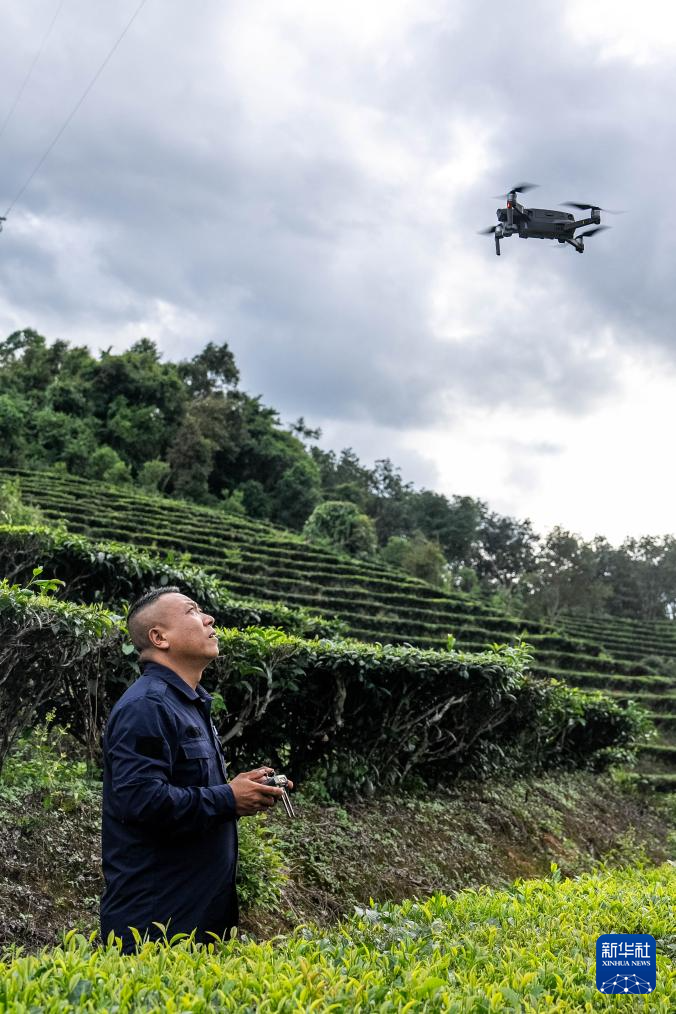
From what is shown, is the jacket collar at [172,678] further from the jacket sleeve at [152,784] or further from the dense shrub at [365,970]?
the dense shrub at [365,970]

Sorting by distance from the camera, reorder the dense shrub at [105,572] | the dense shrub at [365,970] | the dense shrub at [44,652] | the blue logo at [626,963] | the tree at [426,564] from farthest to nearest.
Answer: the tree at [426,564]
the dense shrub at [105,572]
the dense shrub at [44,652]
the blue logo at [626,963]
the dense shrub at [365,970]

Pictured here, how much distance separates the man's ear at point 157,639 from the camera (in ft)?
9.68

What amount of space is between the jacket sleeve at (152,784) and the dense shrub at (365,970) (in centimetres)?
34

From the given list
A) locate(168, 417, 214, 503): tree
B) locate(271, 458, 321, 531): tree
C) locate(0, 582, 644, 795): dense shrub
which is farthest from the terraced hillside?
locate(271, 458, 321, 531): tree

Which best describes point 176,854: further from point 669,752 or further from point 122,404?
point 122,404

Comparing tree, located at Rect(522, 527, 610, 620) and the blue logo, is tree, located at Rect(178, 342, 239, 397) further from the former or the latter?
the blue logo

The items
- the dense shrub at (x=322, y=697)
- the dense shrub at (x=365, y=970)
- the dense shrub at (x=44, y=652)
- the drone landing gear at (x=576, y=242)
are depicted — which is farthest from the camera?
the drone landing gear at (x=576, y=242)

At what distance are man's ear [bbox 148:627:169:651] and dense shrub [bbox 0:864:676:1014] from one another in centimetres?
91

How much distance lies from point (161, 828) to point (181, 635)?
0.64 metres

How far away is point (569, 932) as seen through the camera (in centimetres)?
297

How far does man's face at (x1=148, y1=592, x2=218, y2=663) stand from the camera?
9.68 ft

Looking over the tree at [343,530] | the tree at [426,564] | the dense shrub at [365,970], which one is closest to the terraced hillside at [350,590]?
the tree at [343,530]

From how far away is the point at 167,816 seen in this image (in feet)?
8.40

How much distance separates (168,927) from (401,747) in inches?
195
